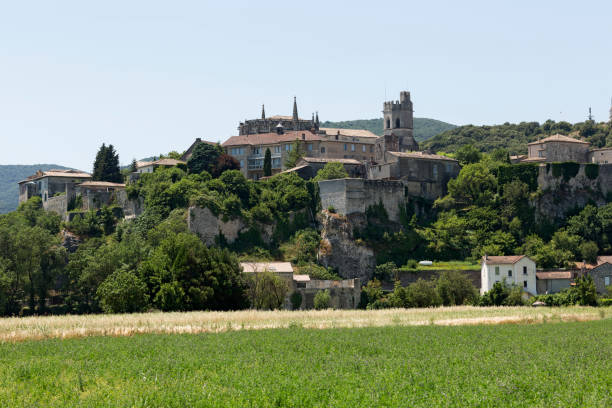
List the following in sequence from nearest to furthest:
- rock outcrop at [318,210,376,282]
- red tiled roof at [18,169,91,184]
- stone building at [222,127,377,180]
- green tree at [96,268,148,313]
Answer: green tree at [96,268,148,313]
rock outcrop at [318,210,376,282]
red tiled roof at [18,169,91,184]
stone building at [222,127,377,180]

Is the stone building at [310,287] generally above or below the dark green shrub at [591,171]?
below

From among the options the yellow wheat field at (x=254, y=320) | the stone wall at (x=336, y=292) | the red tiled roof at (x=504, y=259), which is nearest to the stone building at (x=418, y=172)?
the red tiled roof at (x=504, y=259)

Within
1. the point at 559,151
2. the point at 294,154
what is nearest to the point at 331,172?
the point at 294,154

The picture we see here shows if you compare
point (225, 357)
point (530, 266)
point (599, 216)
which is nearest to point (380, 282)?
point (530, 266)

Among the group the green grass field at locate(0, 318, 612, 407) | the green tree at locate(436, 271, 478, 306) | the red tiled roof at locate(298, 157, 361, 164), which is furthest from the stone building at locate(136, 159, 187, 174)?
the green grass field at locate(0, 318, 612, 407)

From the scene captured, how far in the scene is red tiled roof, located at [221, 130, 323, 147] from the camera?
9744 cm

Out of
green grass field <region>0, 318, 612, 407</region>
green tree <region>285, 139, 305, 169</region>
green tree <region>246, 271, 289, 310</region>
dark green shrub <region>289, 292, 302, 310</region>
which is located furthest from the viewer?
green tree <region>285, 139, 305, 169</region>

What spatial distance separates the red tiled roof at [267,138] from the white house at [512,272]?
32732 mm

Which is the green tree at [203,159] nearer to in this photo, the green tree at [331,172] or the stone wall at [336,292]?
the green tree at [331,172]

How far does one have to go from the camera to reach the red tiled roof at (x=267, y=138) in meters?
97.4

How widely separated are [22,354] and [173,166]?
57978mm

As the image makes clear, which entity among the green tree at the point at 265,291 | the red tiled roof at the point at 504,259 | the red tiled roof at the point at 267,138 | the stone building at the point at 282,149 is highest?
the red tiled roof at the point at 267,138

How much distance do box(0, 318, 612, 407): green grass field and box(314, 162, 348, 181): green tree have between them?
43.4 metres

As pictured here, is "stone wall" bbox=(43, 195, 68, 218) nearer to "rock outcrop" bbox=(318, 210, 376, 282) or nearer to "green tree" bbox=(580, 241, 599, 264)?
"rock outcrop" bbox=(318, 210, 376, 282)
